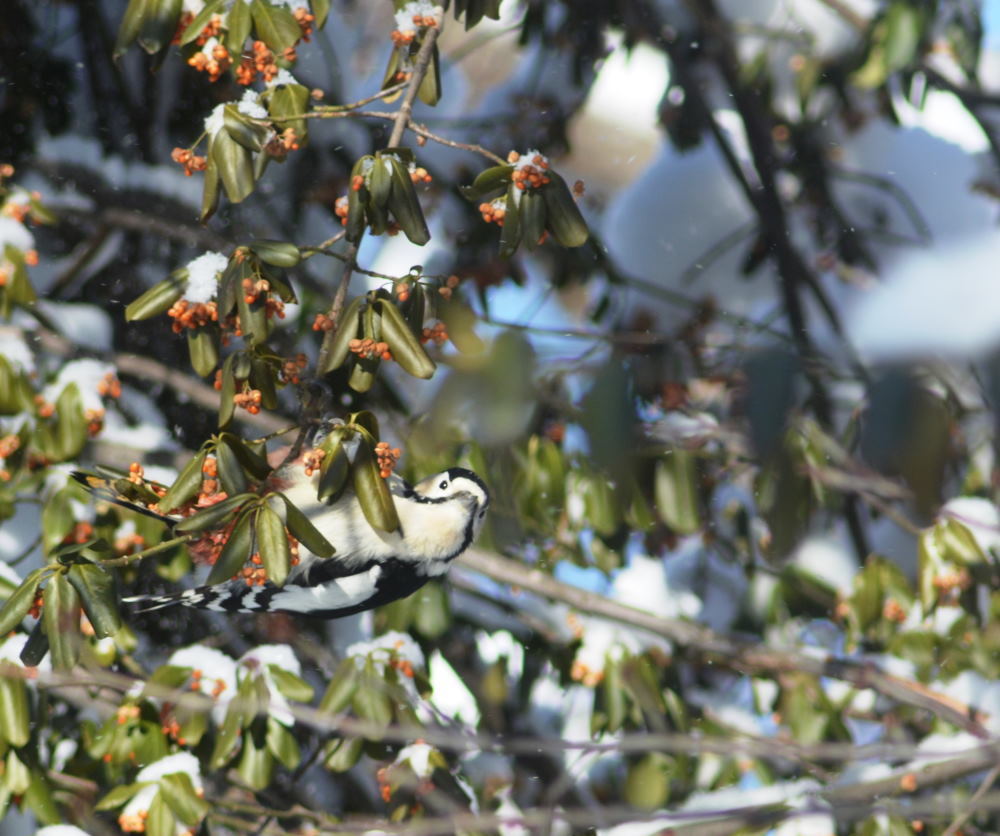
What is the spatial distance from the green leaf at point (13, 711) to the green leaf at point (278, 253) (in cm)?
70

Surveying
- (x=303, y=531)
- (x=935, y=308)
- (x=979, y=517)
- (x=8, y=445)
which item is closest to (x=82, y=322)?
(x=8, y=445)

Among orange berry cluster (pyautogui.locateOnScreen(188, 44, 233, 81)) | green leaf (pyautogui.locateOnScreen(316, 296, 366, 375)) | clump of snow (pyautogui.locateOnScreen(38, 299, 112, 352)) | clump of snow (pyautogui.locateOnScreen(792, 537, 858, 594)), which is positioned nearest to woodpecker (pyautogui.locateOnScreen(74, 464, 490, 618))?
green leaf (pyautogui.locateOnScreen(316, 296, 366, 375))

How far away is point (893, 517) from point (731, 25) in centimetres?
75

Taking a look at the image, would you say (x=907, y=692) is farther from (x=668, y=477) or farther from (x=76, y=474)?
(x=76, y=474)

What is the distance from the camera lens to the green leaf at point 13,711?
45.7 inches

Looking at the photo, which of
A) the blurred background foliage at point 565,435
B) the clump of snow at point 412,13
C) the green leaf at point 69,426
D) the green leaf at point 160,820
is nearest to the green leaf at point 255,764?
the blurred background foliage at point 565,435

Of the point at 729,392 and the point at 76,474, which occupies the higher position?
the point at 729,392

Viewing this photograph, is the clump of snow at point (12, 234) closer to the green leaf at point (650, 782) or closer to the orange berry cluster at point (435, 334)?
the orange berry cluster at point (435, 334)

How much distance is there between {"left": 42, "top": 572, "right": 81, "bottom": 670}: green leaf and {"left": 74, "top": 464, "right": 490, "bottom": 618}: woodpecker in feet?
0.52

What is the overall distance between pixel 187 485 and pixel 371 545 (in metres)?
0.21

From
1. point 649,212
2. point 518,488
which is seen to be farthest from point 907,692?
point 649,212

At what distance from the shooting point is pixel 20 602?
2.10ft

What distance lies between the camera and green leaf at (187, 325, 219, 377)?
77 centimetres

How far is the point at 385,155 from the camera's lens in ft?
2.40
